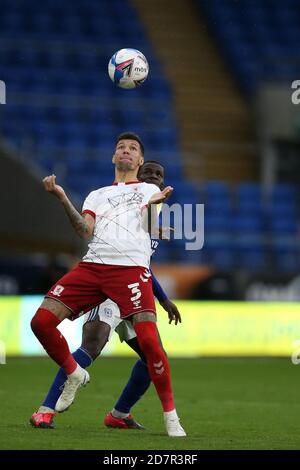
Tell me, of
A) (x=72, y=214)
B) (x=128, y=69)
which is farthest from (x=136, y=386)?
(x=128, y=69)

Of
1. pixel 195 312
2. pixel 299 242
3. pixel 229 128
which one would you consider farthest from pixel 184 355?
pixel 229 128

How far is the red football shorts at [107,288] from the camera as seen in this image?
7.39 m

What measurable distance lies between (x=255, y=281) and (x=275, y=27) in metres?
9.63

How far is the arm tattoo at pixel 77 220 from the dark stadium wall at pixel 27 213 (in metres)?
7.79

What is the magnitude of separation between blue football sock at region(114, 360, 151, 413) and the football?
7.31ft

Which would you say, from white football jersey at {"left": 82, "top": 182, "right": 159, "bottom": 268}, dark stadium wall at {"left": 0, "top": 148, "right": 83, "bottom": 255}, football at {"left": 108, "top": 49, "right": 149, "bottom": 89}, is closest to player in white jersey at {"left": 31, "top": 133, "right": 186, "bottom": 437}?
white football jersey at {"left": 82, "top": 182, "right": 159, "bottom": 268}

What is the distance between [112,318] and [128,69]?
2.04 metres

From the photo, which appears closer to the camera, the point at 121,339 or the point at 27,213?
the point at 121,339

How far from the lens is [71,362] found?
7.39 m

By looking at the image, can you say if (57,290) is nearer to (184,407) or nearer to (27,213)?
(184,407)

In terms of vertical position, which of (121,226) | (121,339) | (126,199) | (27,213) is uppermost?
(27,213)

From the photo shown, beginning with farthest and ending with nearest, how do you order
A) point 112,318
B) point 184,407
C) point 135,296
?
point 184,407
point 112,318
point 135,296

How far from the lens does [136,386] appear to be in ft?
26.6

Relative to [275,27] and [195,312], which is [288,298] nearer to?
[195,312]
